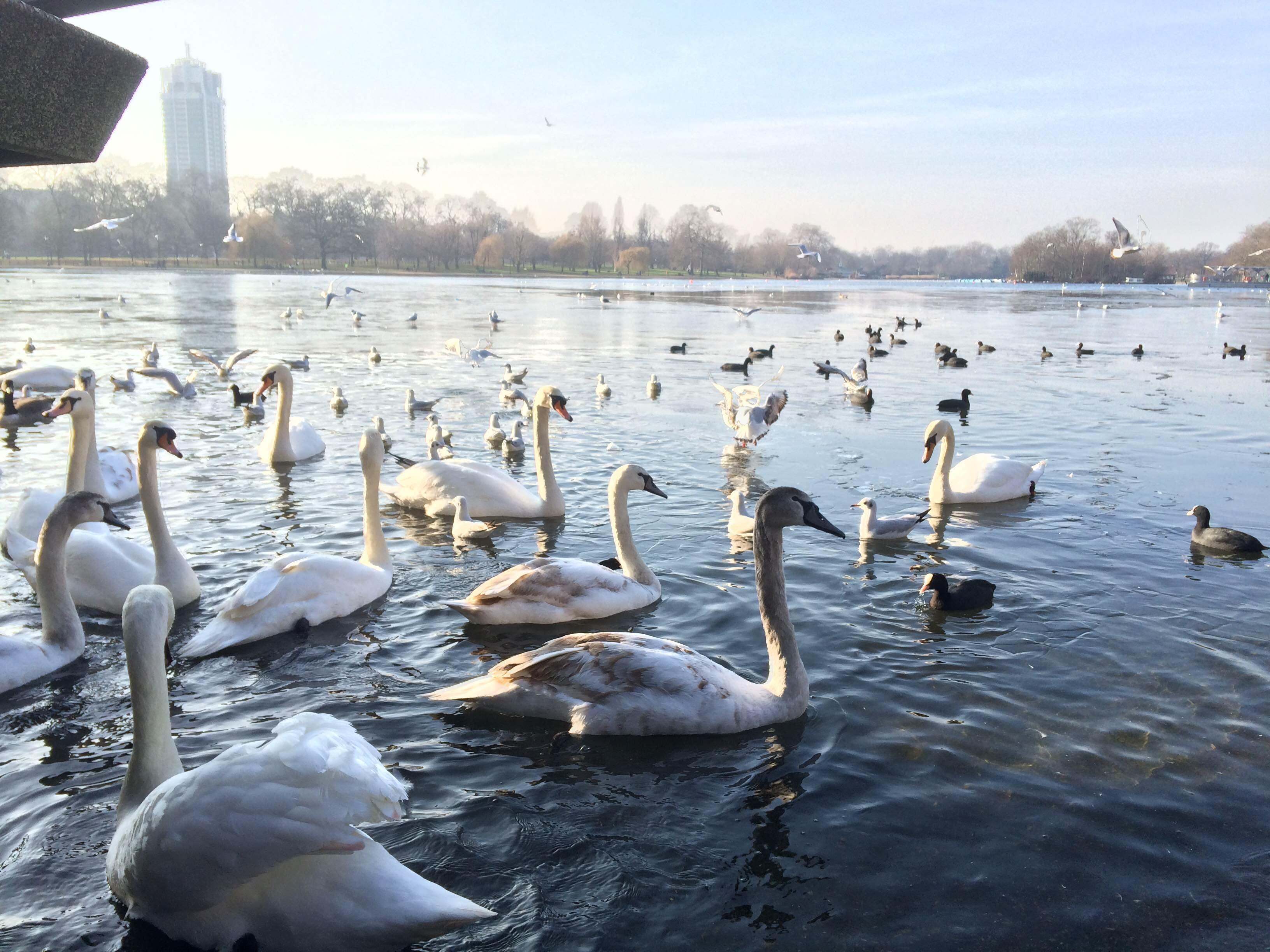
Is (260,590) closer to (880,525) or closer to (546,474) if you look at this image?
(546,474)

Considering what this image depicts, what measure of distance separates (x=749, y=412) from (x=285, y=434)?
6394mm

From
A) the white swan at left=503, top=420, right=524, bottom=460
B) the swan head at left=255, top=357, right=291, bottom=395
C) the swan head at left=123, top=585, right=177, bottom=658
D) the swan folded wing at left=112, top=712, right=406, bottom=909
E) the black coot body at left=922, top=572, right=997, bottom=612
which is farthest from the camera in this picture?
the white swan at left=503, top=420, right=524, bottom=460

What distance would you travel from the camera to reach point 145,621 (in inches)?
147

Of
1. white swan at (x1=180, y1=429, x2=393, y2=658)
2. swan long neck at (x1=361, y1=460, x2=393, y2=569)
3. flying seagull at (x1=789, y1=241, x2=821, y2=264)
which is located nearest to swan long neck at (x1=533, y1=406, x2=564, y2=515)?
swan long neck at (x1=361, y1=460, x2=393, y2=569)

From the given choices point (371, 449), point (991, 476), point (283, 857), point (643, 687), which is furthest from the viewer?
point (991, 476)

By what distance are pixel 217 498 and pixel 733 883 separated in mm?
8114

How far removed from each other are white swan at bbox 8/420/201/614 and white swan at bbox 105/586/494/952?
3472mm

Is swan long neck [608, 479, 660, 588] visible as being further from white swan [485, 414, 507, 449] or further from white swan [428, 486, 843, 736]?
white swan [485, 414, 507, 449]

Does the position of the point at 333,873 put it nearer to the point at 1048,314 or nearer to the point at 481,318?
the point at 481,318

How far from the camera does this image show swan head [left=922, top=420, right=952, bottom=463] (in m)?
11.0

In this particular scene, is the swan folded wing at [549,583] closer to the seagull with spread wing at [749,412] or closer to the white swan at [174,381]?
the seagull with spread wing at [749,412]

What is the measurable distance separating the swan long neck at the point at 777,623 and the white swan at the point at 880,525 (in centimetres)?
374

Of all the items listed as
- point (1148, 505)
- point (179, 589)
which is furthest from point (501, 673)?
point (1148, 505)

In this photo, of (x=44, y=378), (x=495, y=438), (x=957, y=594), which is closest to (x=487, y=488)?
(x=495, y=438)
